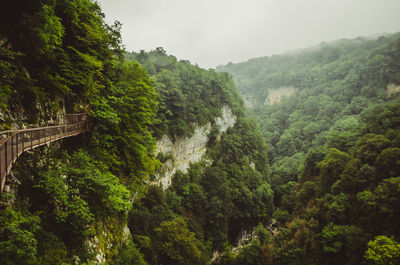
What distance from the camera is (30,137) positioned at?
725cm

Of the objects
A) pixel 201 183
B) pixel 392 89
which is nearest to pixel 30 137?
pixel 201 183

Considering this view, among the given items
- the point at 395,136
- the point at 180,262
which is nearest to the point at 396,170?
the point at 395,136

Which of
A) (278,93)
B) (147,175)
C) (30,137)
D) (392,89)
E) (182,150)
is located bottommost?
(182,150)

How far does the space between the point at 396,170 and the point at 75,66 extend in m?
31.0

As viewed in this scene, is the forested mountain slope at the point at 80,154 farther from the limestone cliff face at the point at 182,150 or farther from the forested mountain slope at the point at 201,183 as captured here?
the limestone cliff face at the point at 182,150

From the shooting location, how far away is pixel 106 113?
1141cm

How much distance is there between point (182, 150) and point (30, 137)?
24.6 metres

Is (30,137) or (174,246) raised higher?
(30,137)

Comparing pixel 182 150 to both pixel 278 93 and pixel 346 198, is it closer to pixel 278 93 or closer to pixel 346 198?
pixel 346 198

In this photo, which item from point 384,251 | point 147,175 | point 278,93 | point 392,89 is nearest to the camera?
point 147,175

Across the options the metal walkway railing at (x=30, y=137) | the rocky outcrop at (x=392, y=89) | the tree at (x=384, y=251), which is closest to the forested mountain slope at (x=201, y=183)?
the metal walkway railing at (x=30, y=137)

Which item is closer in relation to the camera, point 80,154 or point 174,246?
point 80,154

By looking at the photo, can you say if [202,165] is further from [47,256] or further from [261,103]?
[261,103]

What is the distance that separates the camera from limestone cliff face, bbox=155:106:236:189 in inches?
1061
